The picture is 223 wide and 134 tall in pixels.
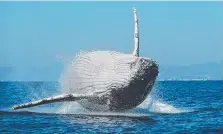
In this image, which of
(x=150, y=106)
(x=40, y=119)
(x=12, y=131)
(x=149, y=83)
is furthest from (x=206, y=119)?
(x=12, y=131)

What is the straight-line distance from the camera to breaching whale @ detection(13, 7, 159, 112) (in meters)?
21.4

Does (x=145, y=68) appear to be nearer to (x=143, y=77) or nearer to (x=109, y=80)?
(x=143, y=77)

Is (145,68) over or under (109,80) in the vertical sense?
over

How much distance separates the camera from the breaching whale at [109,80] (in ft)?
70.2

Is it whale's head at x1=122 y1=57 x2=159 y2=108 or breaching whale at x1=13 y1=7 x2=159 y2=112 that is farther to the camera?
breaching whale at x1=13 y1=7 x2=159 y2=112

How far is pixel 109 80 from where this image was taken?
2225cm

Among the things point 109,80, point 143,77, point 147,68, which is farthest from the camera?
point 109,80

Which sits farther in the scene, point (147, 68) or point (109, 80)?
point (109, 80)

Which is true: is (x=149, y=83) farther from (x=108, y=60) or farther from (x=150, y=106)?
(x=150, y=106)

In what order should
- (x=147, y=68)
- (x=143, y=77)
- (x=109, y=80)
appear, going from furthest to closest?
(x=109, y=80) < (x=143, y=77) < (x=147, y=68)

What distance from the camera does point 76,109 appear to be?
88.5 feet

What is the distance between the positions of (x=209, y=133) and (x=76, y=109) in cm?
752

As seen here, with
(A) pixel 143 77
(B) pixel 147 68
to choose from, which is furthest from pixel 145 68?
(A) pixel 143 77

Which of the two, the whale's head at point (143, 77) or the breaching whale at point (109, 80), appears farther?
the breaching whale at point (109, 80)
